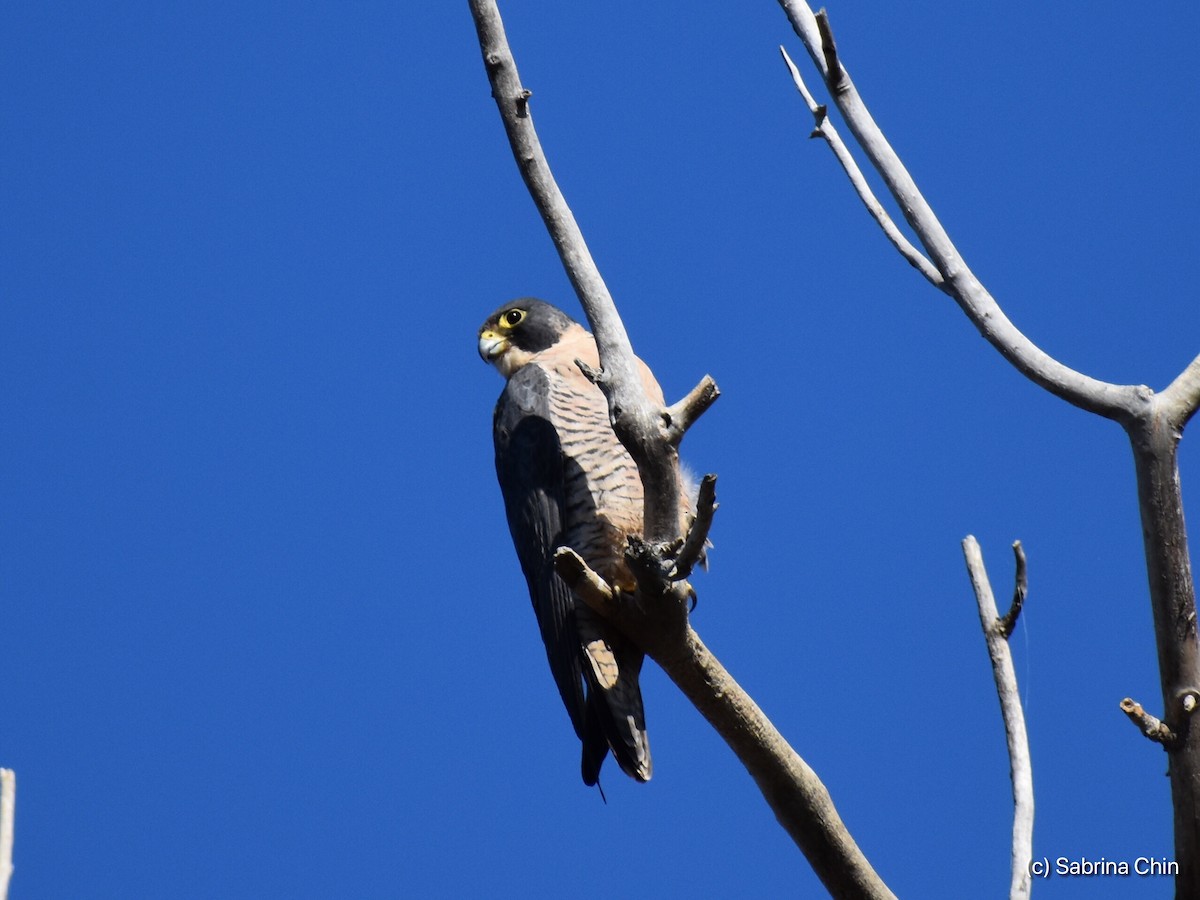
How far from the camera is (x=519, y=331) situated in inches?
180

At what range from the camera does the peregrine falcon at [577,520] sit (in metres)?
3.44

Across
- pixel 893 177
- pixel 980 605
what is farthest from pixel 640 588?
pixel 893 177

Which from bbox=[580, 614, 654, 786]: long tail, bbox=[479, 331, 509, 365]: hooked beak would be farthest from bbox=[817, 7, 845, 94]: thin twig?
bbox=[479, 331, 509, 365]: hooked beak

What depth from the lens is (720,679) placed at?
267 centimetres

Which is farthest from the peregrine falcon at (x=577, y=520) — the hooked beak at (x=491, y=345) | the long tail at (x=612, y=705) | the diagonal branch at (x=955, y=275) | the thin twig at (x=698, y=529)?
the diagonal branch at (x=955, y=275)

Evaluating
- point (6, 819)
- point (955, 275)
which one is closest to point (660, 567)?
point (955, 275)

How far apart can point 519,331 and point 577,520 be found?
104cm

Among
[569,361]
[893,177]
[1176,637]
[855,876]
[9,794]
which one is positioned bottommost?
[9,794]

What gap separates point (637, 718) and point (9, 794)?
1874 mm

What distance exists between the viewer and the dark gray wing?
138 inches

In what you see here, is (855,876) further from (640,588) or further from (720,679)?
(640,588)

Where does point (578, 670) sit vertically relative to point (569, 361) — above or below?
below

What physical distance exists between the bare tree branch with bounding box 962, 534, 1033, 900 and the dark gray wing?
3.97 ft

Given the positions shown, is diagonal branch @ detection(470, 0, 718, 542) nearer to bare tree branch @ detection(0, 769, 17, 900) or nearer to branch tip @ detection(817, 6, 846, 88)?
branch tip @ detection(817, 6, 846, 88)
